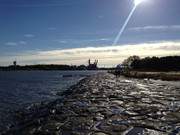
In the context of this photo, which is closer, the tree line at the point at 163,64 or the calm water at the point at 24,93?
the calm water at the point at 24,93

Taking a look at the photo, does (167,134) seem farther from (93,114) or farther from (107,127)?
(93,114)

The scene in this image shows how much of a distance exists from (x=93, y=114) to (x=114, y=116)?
3.64ft

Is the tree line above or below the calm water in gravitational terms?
above

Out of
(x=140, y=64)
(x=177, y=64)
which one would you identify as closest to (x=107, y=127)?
(x=177, y=64)

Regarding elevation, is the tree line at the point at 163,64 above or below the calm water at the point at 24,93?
above

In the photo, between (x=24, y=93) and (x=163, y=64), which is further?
A: (x=163, y=64)

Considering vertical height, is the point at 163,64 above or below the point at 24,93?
above

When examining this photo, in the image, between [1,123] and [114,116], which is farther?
[1,123]

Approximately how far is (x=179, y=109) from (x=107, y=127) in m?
4.87

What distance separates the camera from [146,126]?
10.2 meters

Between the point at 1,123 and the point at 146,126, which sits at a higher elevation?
the point at 146,126

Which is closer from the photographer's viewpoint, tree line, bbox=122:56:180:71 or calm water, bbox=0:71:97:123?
calm water, bbox=0:71:97:123

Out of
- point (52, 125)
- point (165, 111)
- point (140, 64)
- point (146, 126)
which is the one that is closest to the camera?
point (146, 126)

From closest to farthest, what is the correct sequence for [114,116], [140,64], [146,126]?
[146,126] < [114,116] < [140,64]
